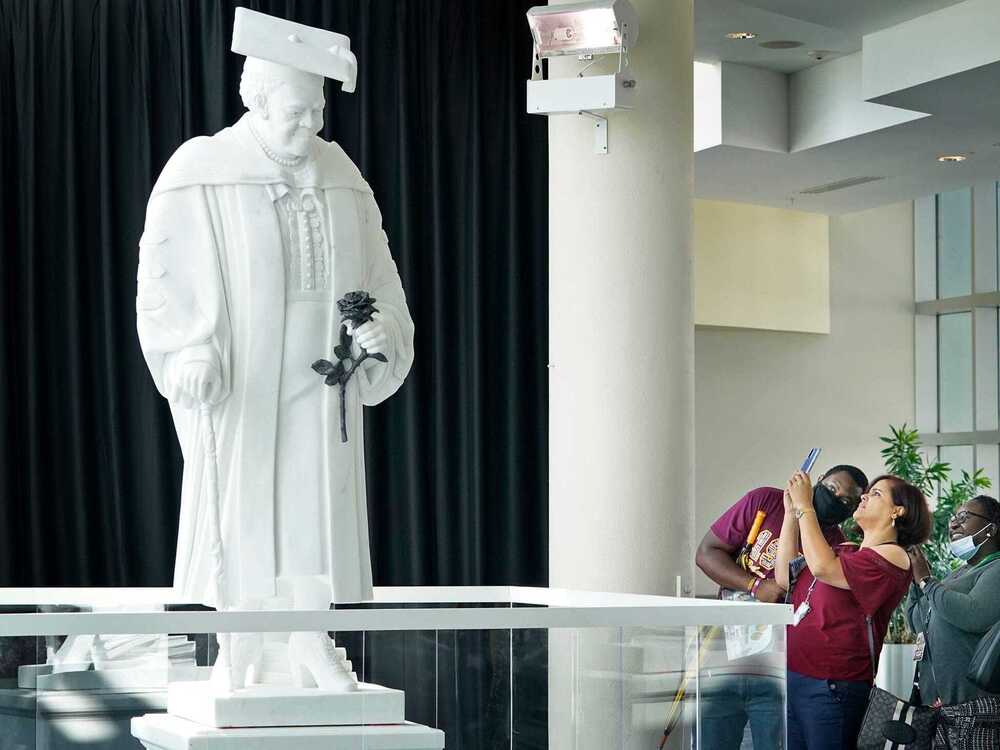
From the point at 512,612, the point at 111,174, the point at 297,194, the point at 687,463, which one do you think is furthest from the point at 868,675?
the point at 111,174

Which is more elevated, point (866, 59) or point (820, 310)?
point (866, 59)

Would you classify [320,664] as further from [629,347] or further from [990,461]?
[990,461]

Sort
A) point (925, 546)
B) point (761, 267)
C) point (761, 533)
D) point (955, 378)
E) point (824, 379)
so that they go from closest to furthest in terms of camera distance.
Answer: point (761, 533) < point (925, 546) < point (761, 267) < point (824, 379) < point (955, 378)

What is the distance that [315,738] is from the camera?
301 centimetres

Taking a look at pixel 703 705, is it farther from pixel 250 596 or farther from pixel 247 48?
pixel 247 48

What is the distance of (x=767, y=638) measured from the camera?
322 cm

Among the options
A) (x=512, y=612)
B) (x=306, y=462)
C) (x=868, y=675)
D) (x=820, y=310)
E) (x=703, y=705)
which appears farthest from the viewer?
(x=820, y=310)

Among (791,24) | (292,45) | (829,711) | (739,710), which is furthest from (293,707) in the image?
(791,24)

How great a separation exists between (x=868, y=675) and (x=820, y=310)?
24.9ft

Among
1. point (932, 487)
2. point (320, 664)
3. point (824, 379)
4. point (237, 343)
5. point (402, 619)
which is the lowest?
point (932, 487)

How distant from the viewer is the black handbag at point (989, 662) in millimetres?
4273

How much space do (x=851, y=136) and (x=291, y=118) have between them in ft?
19.8

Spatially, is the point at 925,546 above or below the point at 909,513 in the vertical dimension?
below

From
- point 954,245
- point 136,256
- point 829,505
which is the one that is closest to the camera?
point 829,505
